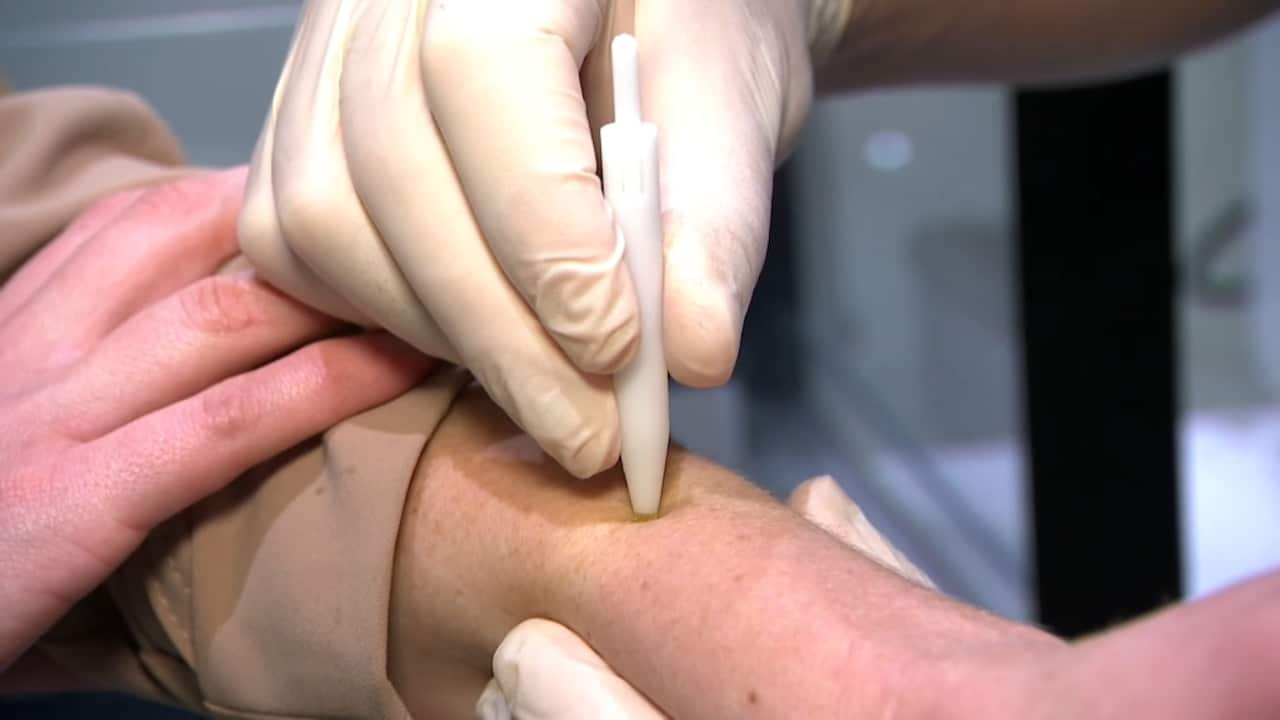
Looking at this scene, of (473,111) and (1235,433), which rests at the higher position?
(473,111)

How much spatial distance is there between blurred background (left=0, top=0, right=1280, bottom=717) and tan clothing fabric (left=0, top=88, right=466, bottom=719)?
1.32m

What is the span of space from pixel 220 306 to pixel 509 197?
282 millimetres

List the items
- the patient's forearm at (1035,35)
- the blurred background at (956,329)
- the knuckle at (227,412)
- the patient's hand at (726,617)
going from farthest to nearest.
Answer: the blurred background at (956,329), the patient's forearm at (1035,35), the knuckle at (227,412), the patient's hand at (726,617)

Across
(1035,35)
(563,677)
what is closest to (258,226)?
(563,677)

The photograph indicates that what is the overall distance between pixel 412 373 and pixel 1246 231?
2.26 m

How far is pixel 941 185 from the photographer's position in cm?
246

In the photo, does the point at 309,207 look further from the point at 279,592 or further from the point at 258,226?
the point at 279,592

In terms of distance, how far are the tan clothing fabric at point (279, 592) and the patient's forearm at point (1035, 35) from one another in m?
0.72

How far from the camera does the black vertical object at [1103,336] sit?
4.88 ft

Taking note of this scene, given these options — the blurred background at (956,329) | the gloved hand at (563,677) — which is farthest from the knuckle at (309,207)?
the blurred background at (956,329)

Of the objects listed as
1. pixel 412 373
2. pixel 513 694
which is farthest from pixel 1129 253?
pixel 513 694

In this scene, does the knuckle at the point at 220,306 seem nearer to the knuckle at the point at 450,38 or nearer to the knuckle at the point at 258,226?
the knuckle at the point at 258,226

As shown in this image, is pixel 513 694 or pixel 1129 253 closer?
pixel 513 694

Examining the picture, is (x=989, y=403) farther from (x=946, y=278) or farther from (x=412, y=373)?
(x=412, y=373)
